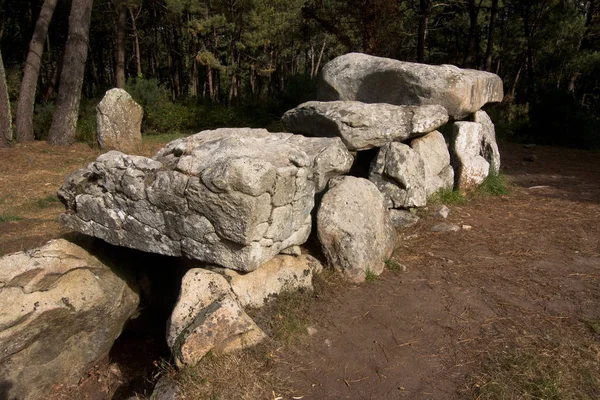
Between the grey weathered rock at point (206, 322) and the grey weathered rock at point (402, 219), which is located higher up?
the grey weathered rock at point (402, 219)

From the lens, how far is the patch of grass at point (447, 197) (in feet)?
21.4

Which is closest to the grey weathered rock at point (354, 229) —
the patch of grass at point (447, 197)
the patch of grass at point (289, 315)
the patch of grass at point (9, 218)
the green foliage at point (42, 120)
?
the patch of grass at point (289, 315)

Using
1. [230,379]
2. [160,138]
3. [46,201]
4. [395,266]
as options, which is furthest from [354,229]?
[160,138]

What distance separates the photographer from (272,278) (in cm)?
426

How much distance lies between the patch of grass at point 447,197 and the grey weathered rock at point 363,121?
988 mm

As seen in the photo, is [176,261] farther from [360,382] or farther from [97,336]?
[360,382]

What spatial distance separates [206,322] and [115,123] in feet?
29.1

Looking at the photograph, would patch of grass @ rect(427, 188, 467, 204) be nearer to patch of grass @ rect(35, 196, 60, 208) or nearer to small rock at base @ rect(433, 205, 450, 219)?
small rock at base @ rect(433, 205, 450, 219)

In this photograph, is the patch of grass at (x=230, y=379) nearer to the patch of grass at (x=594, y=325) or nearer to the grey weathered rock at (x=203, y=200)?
the grey weathered rock at (x=203, y=200)

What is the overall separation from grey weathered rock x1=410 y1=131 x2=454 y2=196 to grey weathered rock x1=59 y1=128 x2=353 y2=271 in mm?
2740

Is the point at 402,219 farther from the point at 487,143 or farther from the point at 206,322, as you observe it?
the point at 206,322

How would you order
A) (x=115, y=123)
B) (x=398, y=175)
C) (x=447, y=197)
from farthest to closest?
(x=115, y=123)
(x=447, y=197)
(x=398, y=175)

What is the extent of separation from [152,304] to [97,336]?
2.38 feet

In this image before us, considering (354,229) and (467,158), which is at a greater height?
(467,158)
